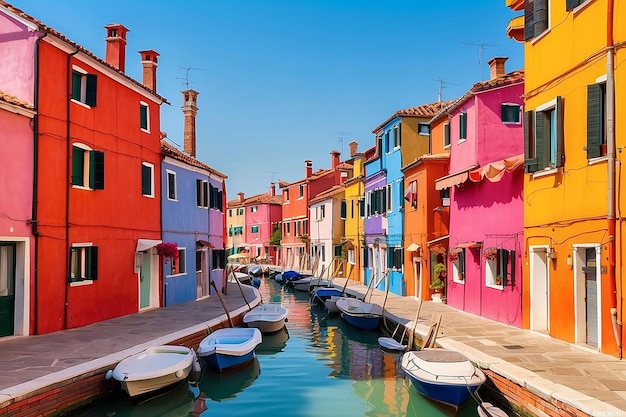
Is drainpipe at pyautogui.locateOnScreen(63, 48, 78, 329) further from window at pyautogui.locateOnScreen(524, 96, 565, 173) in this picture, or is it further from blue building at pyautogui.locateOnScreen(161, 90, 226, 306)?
window at pyautogui.locateOnScreen(524, 96, 565, 173)

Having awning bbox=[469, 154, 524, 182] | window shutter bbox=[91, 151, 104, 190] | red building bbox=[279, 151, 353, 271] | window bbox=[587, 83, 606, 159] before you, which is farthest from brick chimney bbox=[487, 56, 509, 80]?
red building bbox=[279, 151, 353, 271]

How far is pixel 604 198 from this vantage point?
450 inches

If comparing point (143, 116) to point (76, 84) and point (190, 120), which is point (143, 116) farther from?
point (190, 120)

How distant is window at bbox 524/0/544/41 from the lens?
→ 14.1 metres

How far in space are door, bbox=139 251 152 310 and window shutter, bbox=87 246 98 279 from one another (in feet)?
11.1

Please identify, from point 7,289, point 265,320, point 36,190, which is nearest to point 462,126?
point 265,320

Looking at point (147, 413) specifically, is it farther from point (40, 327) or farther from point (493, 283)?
point (493, 283)

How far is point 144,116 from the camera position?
2050 cm

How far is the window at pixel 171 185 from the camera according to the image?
2230cm

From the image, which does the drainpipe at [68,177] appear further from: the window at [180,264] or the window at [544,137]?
the window at [544,137]

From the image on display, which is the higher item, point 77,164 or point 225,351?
point 77,164

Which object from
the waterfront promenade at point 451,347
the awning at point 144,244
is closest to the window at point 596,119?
the waterfront promenade at point 451,347

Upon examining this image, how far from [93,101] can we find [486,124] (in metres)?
12.1

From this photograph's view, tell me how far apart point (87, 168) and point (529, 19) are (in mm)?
12565
